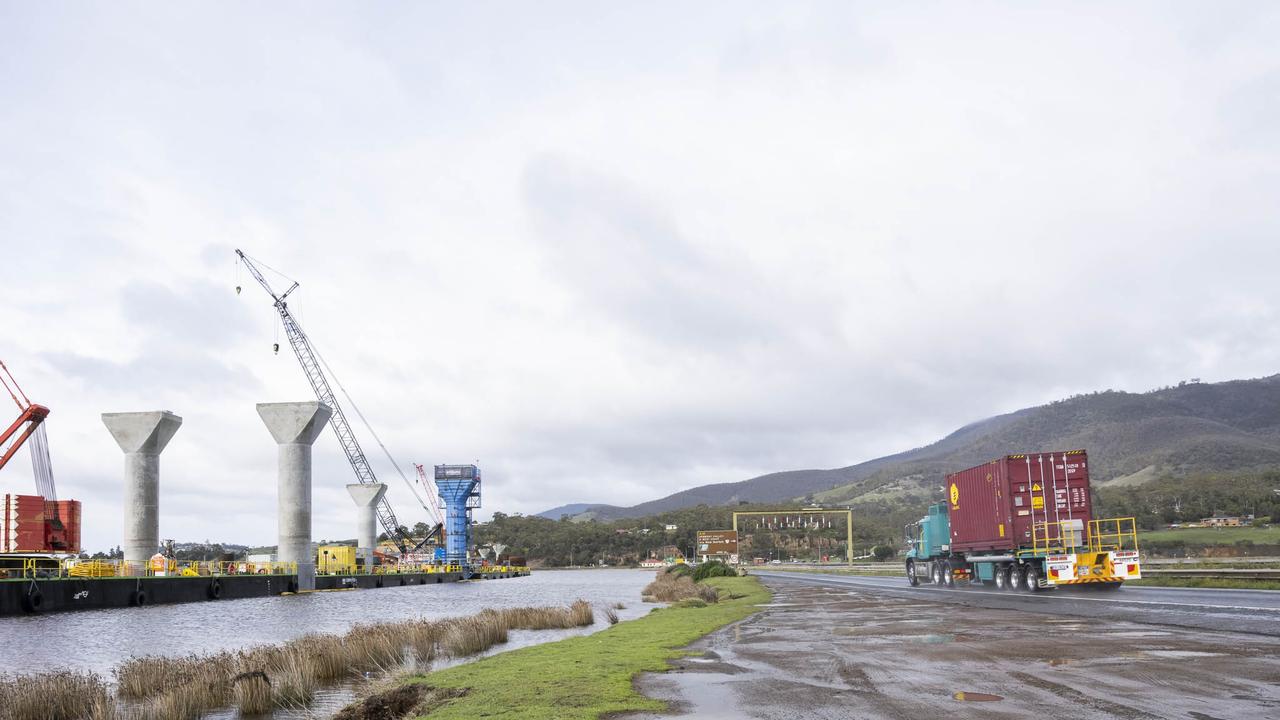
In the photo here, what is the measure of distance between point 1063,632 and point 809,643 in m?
6.18

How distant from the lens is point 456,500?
172 meters

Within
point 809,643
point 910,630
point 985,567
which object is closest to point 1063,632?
point 910,630

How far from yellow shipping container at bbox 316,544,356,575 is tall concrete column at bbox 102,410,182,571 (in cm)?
4797

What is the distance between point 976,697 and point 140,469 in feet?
242

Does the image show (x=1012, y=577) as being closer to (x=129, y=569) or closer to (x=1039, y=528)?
(x=1039, y=528)

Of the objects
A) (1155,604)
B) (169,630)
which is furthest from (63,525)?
(1155,604)

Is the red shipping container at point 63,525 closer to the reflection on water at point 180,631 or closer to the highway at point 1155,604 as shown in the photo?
the reflection on water at point 180,631

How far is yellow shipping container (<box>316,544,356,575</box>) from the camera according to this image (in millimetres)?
121875

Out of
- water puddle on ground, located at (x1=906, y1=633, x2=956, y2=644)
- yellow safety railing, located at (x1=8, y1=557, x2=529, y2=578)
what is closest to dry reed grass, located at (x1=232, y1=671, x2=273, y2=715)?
water puddle on ground, located at (x1=906, y1=633, x2=956, y2=644)

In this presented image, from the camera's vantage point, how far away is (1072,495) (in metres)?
42.9

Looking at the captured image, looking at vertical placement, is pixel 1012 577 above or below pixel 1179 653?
below

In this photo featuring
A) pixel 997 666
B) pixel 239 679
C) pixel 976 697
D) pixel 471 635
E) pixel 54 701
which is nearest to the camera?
pixel 976 697

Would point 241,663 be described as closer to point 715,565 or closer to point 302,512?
point 302,512

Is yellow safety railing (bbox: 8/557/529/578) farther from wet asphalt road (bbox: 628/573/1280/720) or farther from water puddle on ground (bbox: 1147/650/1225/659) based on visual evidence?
water puddle on ground (bbox: 1147/650/1225/659)
